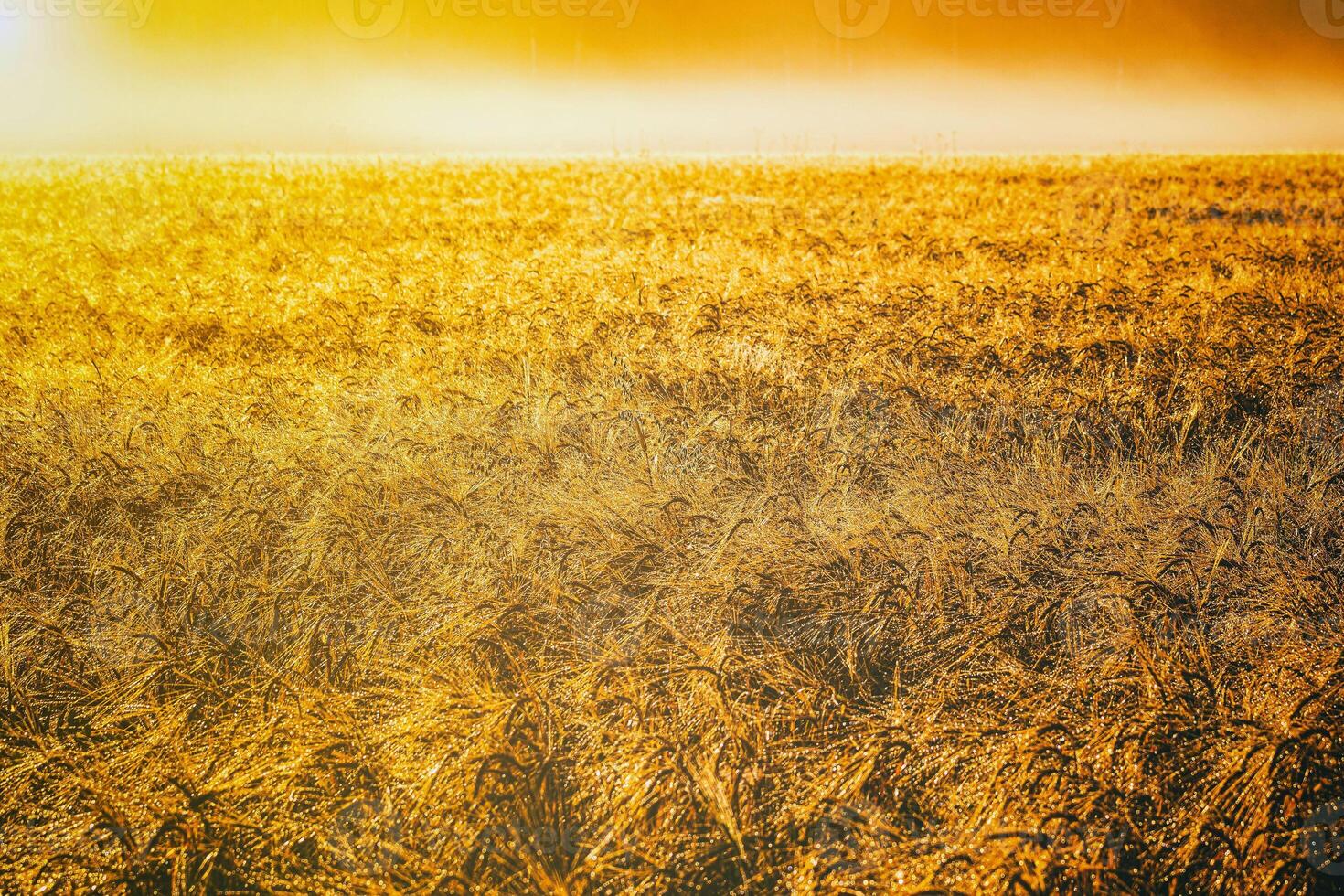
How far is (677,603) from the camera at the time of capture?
9.33ft

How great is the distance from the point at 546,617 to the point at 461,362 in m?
3.03

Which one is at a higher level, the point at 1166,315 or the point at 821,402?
the point at 1166,315

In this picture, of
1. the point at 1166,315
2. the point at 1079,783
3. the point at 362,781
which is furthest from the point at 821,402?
the point at 1166,315

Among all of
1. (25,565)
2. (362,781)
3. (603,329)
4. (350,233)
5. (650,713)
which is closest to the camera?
(362,781)

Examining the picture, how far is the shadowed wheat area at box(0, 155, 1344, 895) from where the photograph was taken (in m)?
2.02

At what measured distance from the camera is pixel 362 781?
7.21 ft

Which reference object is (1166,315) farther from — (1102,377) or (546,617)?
(546,617)

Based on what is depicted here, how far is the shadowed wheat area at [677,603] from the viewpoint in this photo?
2020 mm

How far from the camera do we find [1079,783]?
2090mm

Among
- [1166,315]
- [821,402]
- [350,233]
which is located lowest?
[821,402]

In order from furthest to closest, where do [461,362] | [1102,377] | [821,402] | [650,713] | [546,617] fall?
[461,362]
[1102,377]
[821,402]
[546,617]
[650,713]

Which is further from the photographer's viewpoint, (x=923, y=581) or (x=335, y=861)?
(x=923, y=581)

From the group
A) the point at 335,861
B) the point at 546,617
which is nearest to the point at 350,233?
the point at 546,617

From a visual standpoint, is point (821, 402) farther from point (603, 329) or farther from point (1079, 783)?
point (1079, 783)
